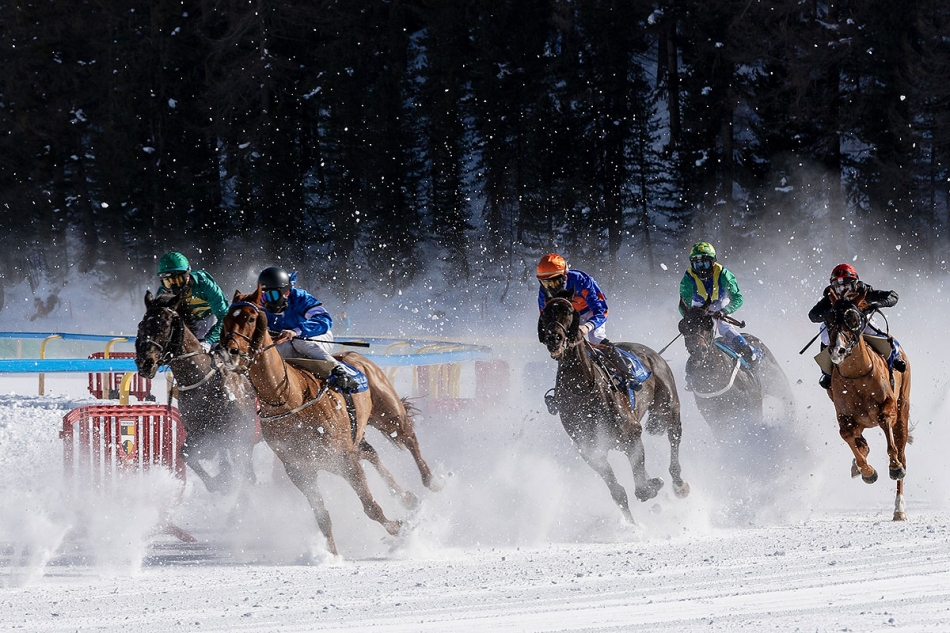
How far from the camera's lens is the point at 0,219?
49.9 m

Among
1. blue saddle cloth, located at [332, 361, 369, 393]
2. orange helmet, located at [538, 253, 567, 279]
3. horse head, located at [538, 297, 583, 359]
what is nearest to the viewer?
horse head, located at [538, 297, 583, 359]

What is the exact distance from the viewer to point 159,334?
30.2ft

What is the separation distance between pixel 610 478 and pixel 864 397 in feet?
8.62

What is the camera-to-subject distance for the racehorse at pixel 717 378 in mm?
12094

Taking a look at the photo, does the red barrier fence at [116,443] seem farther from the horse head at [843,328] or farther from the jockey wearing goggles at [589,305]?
the horse head at [843,328]

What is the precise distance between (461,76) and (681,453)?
1165 inches

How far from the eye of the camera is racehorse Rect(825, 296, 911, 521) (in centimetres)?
1027

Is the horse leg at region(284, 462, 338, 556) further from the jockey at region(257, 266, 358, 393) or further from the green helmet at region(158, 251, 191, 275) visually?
the green helmet at region(158, 251, 191, 275)

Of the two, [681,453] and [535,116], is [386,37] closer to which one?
[535,116]

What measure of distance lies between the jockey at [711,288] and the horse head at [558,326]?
10.4 ft

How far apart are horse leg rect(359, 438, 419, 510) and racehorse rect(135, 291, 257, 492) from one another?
1.15 metres

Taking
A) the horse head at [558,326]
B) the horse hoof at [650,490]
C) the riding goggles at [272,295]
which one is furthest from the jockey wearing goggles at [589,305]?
the riding goggles at [272,295]

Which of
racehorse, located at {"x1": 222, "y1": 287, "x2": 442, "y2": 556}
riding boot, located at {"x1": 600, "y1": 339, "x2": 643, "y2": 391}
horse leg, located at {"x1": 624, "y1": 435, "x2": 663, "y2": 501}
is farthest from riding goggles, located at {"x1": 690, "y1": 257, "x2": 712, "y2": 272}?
racehorse, located at {"x1": 222, "y1": 287, "x2": 442, "y2": 556}

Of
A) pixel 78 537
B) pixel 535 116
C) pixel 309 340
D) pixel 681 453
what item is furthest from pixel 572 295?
pixel 535 116
